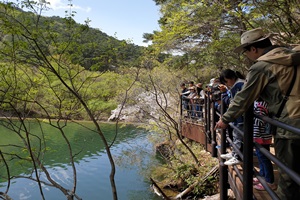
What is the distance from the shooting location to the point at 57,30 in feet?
15.7

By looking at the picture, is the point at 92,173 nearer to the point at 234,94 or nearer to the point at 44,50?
the point at 44,50

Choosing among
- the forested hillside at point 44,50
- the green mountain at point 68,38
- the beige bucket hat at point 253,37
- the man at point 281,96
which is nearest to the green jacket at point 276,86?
the man at point 281,96

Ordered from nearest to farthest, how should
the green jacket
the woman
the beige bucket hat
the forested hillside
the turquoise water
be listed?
1. the green jacket
2. the beige bucket hat
3. the woman
4. the forested hillside
5. the turquoise water

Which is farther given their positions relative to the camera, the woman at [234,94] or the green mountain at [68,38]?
the green mountain at [68,38]

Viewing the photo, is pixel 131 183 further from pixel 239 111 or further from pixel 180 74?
pixel 239 111

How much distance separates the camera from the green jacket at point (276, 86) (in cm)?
141

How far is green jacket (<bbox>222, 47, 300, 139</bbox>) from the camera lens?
1414mm

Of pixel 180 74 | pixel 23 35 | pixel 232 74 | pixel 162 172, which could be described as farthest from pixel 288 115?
pixel 180 74

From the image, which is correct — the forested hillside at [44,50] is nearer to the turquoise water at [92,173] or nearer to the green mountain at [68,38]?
the green mountain at [68,38]

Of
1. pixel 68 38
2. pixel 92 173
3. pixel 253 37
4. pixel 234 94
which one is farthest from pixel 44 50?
pixel 92 173

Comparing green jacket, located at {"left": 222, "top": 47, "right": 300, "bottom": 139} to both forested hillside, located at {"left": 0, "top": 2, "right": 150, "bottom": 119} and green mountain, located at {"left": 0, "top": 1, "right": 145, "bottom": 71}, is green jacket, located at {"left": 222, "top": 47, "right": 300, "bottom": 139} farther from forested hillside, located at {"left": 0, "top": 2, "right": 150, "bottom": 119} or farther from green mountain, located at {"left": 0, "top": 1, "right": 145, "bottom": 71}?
green mountain, located at {"left": 0, "top": 1, "right": 145, "bottom": 71}

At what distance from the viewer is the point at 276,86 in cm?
146

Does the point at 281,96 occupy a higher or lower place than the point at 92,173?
higher

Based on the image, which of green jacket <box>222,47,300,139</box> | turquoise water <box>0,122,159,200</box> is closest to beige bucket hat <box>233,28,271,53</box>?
green jacket <box>222,47,300,139</box>
